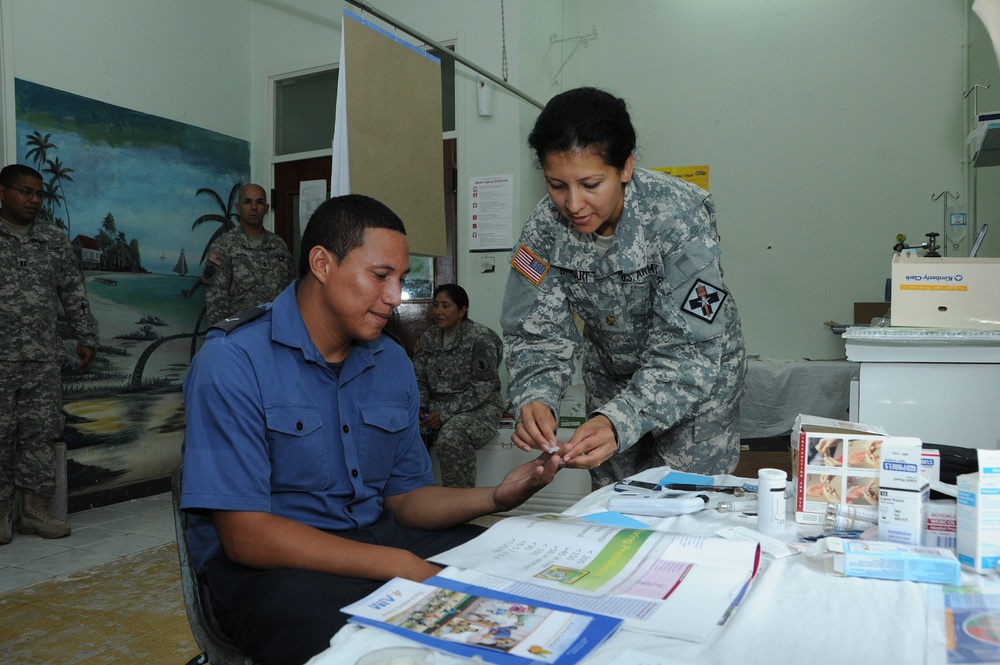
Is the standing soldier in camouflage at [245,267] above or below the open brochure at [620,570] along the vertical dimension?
above

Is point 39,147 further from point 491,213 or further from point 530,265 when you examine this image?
point 530,265

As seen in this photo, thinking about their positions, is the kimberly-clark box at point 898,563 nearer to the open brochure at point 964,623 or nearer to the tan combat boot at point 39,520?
the open brochure at point 964,623

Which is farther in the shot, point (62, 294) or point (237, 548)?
point (62, 294)

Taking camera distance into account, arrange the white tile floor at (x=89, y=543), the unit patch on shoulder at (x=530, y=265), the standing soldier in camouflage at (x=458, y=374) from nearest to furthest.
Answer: the unit patch on shoulder at (x=530, y=265), the white tile floor at (x=89, y=543), the standing soldier in camouflage at (x=458, y=374)

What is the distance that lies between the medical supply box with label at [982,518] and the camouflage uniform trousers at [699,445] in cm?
77

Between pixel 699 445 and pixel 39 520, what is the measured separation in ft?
10.4

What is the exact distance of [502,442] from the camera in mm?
3908

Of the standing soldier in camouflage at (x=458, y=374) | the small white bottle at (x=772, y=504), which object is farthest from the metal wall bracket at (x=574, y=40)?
the small white bottle at (x=772, y=504)

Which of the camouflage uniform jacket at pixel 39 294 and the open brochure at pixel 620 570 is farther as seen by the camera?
the camouflage uniform jacket at pixel 39 294

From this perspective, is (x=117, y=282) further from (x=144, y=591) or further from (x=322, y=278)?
(x=322, y=278)

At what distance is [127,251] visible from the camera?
4.26m

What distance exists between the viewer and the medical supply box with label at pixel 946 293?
6.40 ft

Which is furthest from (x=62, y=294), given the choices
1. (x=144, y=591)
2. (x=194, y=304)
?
(x=144, y=591)

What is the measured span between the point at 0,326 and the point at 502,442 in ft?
7.94
